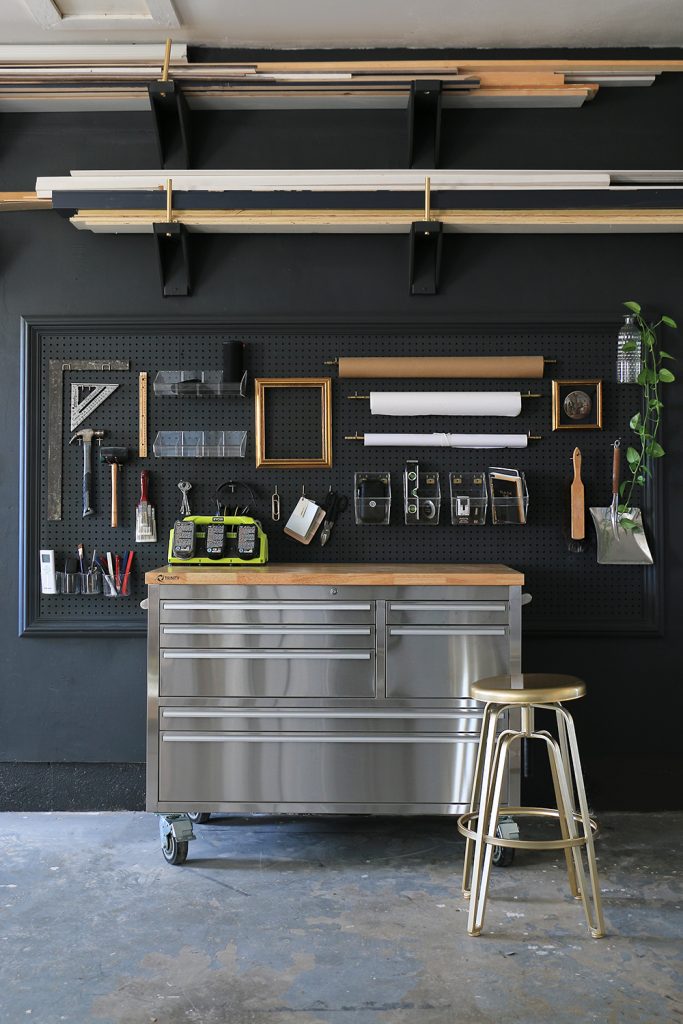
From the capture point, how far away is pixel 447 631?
3.08m

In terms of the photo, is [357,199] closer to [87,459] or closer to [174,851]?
[87,459]

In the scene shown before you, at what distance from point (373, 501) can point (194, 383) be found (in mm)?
875

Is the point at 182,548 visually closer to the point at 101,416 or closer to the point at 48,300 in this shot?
the point at 101,416

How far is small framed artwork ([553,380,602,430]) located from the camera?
359cm

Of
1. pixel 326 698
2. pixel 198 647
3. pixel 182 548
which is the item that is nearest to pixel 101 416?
pixel 182 548

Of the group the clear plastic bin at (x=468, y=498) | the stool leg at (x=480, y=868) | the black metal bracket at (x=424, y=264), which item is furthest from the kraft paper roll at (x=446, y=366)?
the stool leg at (x=480, y=868)

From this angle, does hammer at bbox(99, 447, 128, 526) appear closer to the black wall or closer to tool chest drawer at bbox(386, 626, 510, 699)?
the black wall

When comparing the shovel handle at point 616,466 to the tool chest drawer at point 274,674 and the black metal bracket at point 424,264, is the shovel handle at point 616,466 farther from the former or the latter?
the tool chest drawer at point 274,674

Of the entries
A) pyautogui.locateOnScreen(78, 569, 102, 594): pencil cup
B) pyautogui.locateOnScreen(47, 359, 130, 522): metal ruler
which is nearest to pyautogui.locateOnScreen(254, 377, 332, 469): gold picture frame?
pyautogui.locateOnScreen(47, 359, 130, 522): metal ruler

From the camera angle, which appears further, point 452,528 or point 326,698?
point 452,528

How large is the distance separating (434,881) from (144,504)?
1.83 m

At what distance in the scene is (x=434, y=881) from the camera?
2.92 m

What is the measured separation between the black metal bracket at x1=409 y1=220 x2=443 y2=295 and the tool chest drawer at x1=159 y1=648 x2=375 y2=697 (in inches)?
→ 60.7

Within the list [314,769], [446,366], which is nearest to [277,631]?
[314,769]
